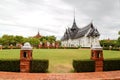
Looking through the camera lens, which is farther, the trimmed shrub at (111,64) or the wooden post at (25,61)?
the trimmed shrub at (111,64)

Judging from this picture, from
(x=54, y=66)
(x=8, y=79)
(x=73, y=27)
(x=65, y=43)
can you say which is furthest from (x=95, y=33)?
(x=8, y=79)

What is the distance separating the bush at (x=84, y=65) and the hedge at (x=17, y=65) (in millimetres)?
2292

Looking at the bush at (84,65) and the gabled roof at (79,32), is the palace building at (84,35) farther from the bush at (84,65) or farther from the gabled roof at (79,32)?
the bush at (84,65)

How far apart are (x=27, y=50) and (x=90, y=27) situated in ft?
155

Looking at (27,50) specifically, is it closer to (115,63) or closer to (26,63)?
(26,63)

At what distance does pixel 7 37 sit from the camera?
77.9 meters

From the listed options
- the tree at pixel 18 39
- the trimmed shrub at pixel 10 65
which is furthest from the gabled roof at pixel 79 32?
the trimmed shrub at pixel 10 65

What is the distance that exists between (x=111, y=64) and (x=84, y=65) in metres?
2.24

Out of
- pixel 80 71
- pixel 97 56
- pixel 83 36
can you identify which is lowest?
pixel 80 71

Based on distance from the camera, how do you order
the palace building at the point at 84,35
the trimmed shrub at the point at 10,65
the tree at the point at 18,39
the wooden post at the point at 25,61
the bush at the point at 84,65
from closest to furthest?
1. the trimmed shrub at the point at 10,65
2. the wooden post at the point at 25,61
3. the bush at the point at 84,65
4. the palace building at the point at 84,35
5. the tree at the point at 18,39

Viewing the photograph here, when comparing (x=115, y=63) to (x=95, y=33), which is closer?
(x=115, y=63)

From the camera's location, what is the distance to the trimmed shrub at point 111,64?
1520 centimetres

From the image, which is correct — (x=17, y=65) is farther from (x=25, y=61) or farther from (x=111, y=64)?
(x=111, y=64)

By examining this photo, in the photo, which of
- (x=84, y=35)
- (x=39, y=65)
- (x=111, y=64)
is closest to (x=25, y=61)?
(x=39, y=65)
